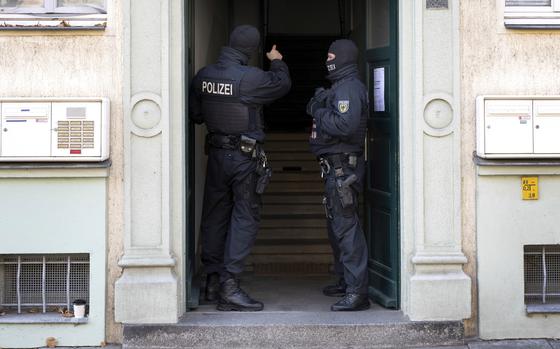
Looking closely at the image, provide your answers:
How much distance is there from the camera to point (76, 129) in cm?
625

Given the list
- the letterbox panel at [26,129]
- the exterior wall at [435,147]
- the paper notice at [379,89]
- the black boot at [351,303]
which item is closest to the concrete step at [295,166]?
the paper notice at [379,89]

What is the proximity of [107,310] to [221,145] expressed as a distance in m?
1.58

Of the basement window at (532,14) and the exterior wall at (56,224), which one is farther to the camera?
the basement window at (532,14)

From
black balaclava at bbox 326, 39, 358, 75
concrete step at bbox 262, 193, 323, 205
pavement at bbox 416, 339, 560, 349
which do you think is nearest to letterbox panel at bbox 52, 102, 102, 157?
black balaclava at bbox 326, 39, 358, 75

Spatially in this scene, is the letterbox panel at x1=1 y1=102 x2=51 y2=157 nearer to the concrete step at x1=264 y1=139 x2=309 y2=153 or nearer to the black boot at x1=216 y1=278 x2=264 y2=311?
the black boot at x1=216 y1=278 x2=264 y2=311

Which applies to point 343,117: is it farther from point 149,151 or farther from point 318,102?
point 149,151

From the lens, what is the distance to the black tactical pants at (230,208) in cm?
682

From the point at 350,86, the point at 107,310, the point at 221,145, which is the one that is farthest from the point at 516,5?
the point at 107,310

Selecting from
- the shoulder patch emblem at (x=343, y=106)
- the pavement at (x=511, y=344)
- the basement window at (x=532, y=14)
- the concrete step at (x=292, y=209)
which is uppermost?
the basement window at (x=532, y=14)

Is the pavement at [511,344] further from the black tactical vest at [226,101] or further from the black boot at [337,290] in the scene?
the black tactical vest at [226,101]

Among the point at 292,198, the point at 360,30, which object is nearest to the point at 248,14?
the point at 292,198

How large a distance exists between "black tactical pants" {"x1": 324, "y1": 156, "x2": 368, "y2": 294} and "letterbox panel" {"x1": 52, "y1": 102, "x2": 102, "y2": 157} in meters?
1.87

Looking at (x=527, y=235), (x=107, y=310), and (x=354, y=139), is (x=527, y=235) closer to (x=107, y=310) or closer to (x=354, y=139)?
(x=354, y=139)

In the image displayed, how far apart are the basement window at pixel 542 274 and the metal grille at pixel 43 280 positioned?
3.44 meters
